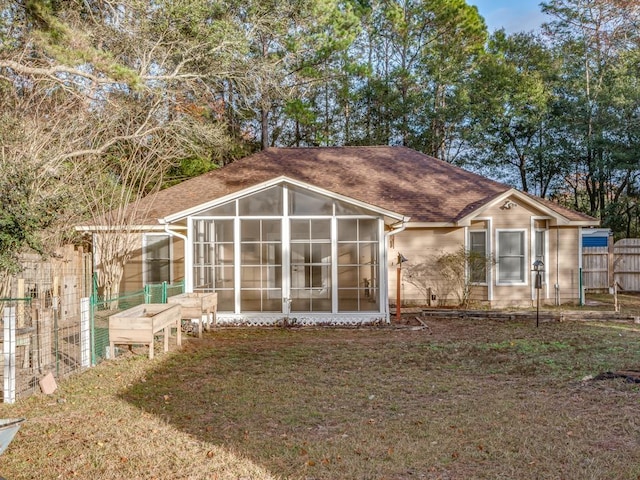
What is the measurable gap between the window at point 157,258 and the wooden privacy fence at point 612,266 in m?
13.8

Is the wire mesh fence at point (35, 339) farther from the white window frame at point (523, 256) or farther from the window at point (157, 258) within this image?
the white window frame at point (523, 256)

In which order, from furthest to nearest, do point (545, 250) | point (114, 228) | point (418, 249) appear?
point (545, 250) < point (418, 249) < point (114, 228)

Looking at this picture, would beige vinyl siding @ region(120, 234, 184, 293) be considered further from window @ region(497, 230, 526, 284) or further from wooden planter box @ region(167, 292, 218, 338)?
window @ region(497, 230, 526, 284)

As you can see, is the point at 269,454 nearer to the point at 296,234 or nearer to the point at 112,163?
the point at 296,234

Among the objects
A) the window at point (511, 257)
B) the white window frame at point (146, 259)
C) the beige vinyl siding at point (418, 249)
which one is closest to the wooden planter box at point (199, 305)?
the white window frame at point (146, 259)

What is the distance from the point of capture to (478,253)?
14.8 m

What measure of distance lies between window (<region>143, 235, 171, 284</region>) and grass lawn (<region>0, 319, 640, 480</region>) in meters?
6.14

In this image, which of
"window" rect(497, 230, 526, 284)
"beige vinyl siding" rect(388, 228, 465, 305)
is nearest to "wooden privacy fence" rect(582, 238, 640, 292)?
"window" rect(497, 230, 526, 284)

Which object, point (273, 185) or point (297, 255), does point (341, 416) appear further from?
point (273, 185)

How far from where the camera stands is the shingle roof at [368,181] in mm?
15656

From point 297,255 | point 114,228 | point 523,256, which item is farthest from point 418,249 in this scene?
point 114,228

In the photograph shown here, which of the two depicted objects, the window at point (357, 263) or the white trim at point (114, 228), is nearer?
the window at point (357, 263)

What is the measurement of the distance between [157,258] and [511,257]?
1032 centimetres

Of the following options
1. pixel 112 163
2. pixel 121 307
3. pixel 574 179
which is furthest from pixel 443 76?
pixel 121 307
